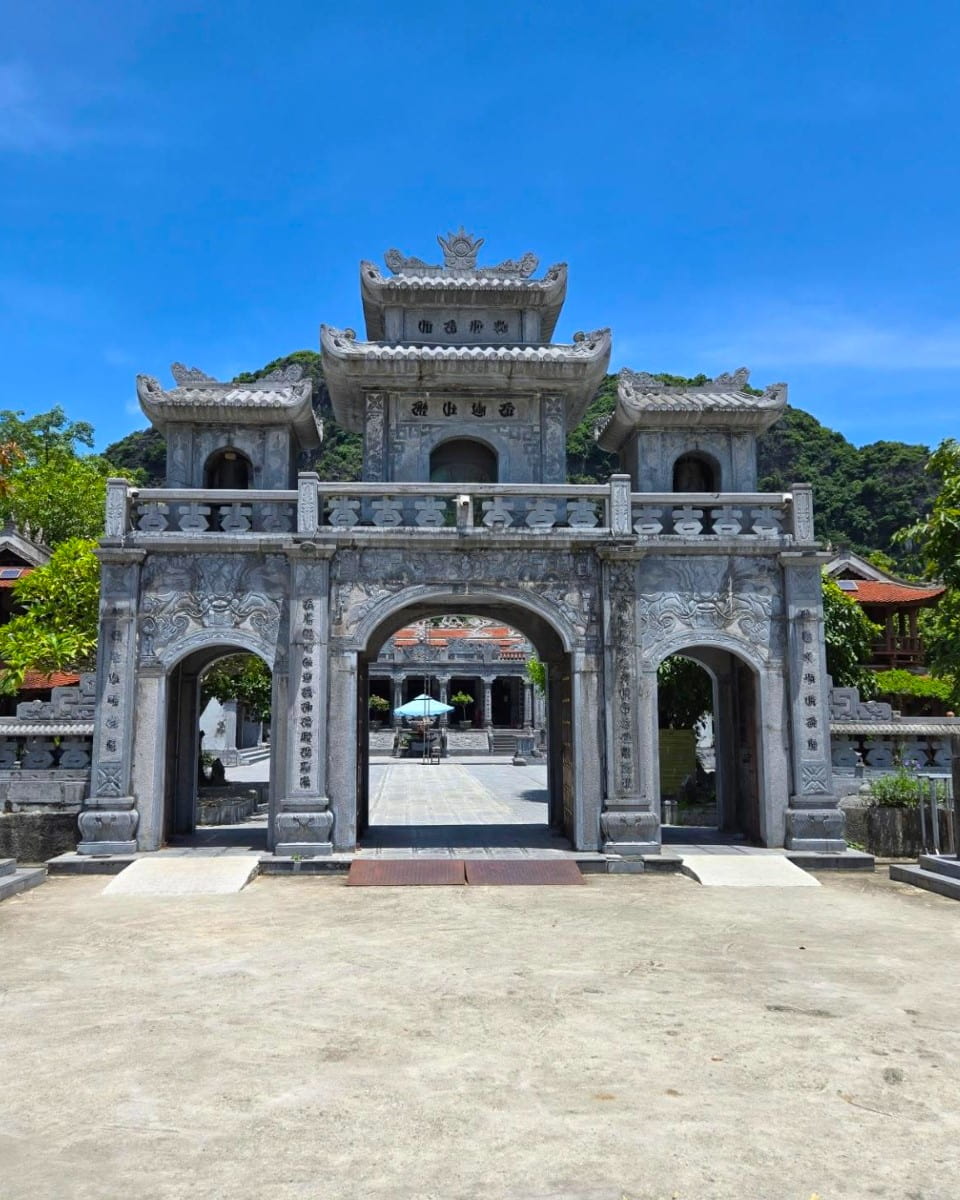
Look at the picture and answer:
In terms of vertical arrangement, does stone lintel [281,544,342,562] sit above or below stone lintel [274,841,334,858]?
above

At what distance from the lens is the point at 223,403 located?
1380cm

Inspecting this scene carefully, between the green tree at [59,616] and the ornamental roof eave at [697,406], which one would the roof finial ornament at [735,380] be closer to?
the ornamental roof eave at [697,406]

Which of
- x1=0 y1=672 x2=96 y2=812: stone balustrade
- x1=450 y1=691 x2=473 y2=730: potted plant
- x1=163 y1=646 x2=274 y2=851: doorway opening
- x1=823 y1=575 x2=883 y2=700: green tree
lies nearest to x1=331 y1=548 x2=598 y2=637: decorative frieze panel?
x1=163 y1=646 x2=274 y2=851: doorway opening

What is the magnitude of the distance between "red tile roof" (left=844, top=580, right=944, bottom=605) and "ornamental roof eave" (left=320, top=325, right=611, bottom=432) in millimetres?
21911

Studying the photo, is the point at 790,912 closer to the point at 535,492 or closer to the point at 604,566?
the point at 604,566

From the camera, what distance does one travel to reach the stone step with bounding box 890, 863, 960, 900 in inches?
404

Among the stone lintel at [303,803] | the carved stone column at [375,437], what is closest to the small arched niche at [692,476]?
the carved stone column at [375,437]

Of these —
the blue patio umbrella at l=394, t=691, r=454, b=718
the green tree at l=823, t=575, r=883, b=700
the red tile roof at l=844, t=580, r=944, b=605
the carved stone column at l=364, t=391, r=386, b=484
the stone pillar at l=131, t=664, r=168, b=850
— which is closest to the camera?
the stone pillar at l=131, t=664, r=168, b=850

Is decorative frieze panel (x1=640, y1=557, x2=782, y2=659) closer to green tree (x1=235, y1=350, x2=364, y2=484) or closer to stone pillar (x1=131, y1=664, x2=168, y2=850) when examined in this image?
stone pillar (x1=131, y1=664, x2=168, y2=850)

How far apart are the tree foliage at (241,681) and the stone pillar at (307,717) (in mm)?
6439

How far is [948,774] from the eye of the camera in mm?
13344

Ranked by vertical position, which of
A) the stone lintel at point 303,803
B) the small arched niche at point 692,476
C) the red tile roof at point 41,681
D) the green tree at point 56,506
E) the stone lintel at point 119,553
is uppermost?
the green tree at point 56,506

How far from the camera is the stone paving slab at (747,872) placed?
1099cm

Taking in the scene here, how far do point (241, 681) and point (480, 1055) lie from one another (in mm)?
15043
